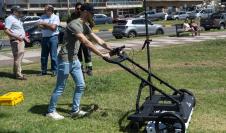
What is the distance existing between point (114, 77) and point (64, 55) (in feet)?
13.6

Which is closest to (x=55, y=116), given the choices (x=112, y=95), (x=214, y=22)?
(x=112, y=95)

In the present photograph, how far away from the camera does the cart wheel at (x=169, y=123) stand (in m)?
6.93

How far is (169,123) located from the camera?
7027 mm

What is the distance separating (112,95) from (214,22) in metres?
29.8

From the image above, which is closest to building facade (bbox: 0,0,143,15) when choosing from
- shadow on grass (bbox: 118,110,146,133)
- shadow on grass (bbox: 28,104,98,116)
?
shadow on grass (bbox: 28,104,98,116)

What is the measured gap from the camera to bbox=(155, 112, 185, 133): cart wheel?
6.93 m

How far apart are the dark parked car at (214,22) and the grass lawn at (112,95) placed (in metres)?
23.0

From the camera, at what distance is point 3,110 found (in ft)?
→ 30.1

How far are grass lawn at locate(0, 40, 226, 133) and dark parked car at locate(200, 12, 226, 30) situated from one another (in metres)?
23.0

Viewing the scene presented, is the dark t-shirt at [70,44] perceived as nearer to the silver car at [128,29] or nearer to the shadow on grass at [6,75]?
the shadow on grass at [6,75]

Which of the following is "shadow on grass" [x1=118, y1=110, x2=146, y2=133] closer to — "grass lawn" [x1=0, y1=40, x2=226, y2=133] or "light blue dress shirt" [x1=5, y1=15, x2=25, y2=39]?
"grass lawn" [x1=0, y1=40, x2=226, y2=133]

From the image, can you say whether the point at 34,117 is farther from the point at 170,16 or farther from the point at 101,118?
the point at 170,16

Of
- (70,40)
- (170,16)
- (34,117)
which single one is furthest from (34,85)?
(170,16)

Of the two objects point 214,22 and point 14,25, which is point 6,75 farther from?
point 214,22
